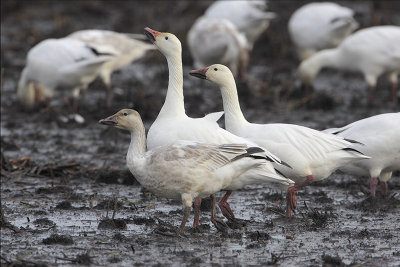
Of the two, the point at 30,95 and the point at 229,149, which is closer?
the point at 229,149

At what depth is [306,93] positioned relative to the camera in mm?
13656

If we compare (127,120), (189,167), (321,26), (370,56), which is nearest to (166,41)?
(127,120)

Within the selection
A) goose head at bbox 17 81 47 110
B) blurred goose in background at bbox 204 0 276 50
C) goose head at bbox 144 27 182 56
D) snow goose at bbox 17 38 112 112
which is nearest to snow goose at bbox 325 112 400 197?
goose head at bbox 144 27 182 56

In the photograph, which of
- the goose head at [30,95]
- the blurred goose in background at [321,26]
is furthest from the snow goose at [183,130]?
the blurred goose in background at [321,26]

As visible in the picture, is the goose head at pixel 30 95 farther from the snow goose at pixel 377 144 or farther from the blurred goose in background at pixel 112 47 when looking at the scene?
the snow goose at pixel 377 144

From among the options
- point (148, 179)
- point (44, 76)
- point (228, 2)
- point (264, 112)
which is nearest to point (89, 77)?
point (44, 76)

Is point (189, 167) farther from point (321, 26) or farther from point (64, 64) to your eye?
point (321, 26)

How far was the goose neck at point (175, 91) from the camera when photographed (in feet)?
24.4

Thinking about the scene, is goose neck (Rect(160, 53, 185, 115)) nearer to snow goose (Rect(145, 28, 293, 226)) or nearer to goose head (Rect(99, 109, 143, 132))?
snow goose (Rect(145, 28, 293, 226))

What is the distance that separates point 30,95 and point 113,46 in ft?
4.86

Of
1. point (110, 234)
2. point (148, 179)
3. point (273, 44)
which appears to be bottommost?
point (110, 234)

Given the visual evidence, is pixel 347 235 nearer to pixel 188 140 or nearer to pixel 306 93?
pixel 188 140

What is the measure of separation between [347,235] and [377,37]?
23.4 ft

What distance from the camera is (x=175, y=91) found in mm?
7547
